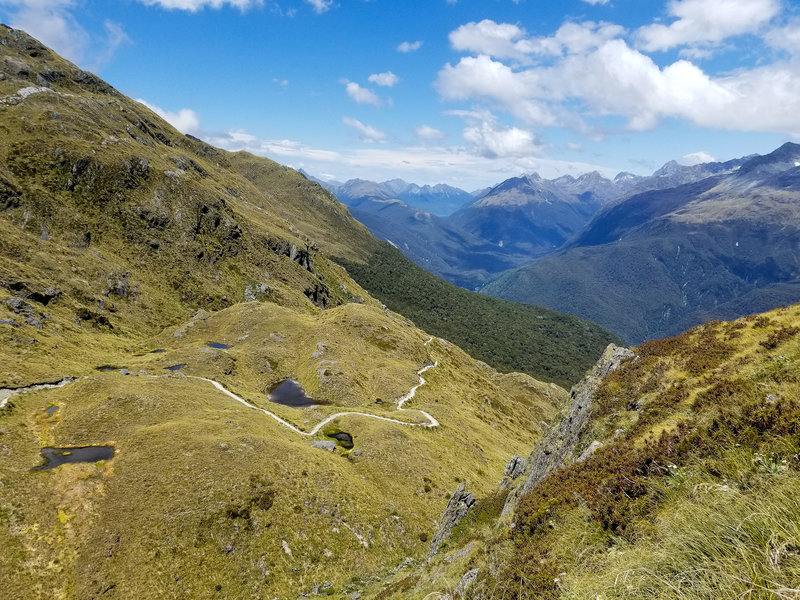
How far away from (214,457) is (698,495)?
45064mm

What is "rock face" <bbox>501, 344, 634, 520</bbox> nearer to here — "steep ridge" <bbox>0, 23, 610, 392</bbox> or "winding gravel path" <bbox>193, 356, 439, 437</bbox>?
"winding gravel path" <bbox>193, 356, 439, 437</bbox>

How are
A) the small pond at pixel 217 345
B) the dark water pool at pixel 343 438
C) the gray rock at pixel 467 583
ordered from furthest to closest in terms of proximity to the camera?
Answer: the small pond at pixel 217 345 → the dark water pool at pixel 343 438 → the gray rock at pixel 467 583

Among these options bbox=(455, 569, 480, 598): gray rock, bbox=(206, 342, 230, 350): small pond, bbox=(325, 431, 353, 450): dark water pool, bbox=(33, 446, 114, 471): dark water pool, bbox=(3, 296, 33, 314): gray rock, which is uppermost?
bbox=(455, 569, 480, 598): gray rock

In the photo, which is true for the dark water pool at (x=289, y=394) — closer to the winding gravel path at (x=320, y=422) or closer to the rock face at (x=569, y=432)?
the winding gravel path at (x=320, y=422)

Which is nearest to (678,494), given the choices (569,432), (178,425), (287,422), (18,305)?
(569,432)

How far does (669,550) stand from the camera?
7.62 m

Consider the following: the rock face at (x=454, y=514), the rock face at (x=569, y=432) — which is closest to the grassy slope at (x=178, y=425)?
the rock face at (x=454, y=514)

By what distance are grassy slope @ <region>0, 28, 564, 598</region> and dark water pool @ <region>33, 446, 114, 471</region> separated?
1.15 metres

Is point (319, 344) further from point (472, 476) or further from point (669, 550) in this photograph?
point (669, 550)

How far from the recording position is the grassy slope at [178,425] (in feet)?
109

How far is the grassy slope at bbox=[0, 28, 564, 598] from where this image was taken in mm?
33281

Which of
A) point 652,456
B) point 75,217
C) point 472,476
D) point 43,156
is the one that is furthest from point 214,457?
point 43,156

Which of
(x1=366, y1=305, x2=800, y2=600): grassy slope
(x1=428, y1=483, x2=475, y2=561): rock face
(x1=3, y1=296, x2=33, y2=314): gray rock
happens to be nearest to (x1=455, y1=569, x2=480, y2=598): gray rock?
(x1=366, y1=305, x2=800, y2=600): grassy slope

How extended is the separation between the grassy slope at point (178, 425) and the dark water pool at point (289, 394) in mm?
2384
